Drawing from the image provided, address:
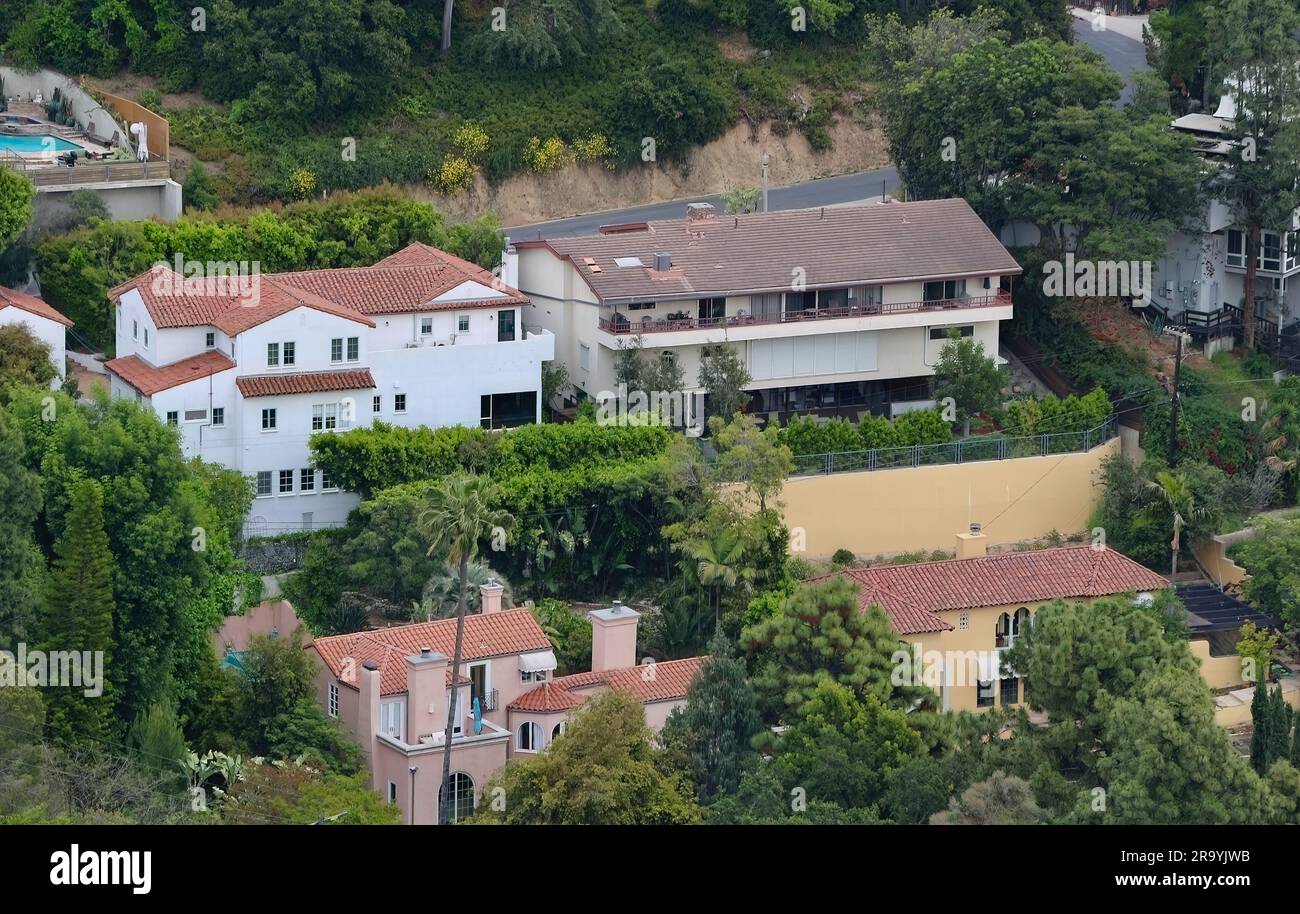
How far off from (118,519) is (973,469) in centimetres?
A: 2208

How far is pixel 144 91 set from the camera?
222 feet

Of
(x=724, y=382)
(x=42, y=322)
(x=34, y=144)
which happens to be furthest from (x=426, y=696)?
(x=34, y=144)

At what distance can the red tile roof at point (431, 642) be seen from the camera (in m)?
46.6

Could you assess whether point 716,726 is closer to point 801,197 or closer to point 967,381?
point 967,381

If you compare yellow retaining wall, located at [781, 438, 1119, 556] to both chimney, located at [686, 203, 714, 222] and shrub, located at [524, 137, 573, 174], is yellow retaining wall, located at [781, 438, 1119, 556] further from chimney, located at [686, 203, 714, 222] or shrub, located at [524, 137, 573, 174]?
shrub, located at [524, 137, 573, 174]

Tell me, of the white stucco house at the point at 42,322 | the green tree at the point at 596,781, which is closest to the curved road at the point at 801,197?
the white stucco house at the point at 42,322

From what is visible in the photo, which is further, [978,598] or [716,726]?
[978,598]

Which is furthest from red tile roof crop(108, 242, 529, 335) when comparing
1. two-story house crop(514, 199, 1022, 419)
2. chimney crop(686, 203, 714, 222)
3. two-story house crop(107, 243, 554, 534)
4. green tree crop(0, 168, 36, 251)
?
chimney crop(686, 203, 714, 222)

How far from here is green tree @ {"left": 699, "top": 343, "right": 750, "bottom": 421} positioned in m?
57.9

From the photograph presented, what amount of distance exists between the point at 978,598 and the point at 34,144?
29.3m

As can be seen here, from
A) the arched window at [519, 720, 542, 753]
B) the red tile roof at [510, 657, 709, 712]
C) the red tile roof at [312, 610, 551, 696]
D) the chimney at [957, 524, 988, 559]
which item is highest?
the chimney at [957, 524, 988, 559]

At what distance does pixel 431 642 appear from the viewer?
4725 centimetres

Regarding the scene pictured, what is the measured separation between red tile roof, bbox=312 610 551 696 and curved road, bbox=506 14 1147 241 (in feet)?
62.3
